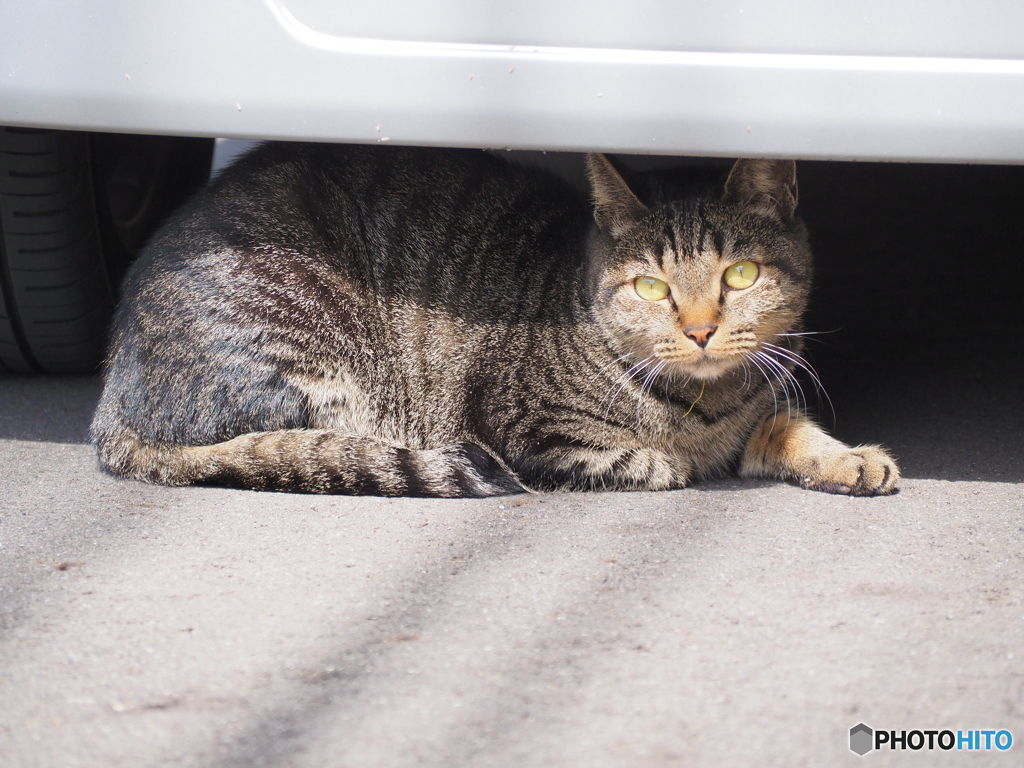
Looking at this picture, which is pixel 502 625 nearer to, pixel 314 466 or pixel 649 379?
pixel 314 466

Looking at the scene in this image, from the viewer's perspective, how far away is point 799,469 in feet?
8.27

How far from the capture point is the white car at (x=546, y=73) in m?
1.97

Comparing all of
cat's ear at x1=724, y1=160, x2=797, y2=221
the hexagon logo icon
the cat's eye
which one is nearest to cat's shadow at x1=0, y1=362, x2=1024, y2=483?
the cat's eye

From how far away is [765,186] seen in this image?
8.20 feet

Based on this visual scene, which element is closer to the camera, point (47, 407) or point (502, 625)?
point (502, 625)

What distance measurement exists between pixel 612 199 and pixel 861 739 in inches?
62.7

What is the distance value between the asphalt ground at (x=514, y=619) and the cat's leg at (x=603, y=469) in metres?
0.08

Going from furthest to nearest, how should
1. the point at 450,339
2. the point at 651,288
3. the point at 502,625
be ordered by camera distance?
the point at 450,339, the point at 651,288, the point at 502,625

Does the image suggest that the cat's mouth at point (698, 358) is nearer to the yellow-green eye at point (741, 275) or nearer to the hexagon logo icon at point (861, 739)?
the yellow-green eye at point (741, 275)

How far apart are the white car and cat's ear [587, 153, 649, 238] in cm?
44

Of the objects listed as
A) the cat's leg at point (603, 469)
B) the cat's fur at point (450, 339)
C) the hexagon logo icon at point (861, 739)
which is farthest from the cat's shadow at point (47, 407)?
the hexagon logo icon at point (861, 739)

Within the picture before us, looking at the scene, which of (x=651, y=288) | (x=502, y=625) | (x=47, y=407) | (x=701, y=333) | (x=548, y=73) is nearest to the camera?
(x=502, y=625)

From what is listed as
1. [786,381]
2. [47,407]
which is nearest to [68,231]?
[47,407]

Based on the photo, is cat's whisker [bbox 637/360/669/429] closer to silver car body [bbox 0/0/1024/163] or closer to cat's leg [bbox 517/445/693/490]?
cat's leg [bbox 517/445/693/490]
